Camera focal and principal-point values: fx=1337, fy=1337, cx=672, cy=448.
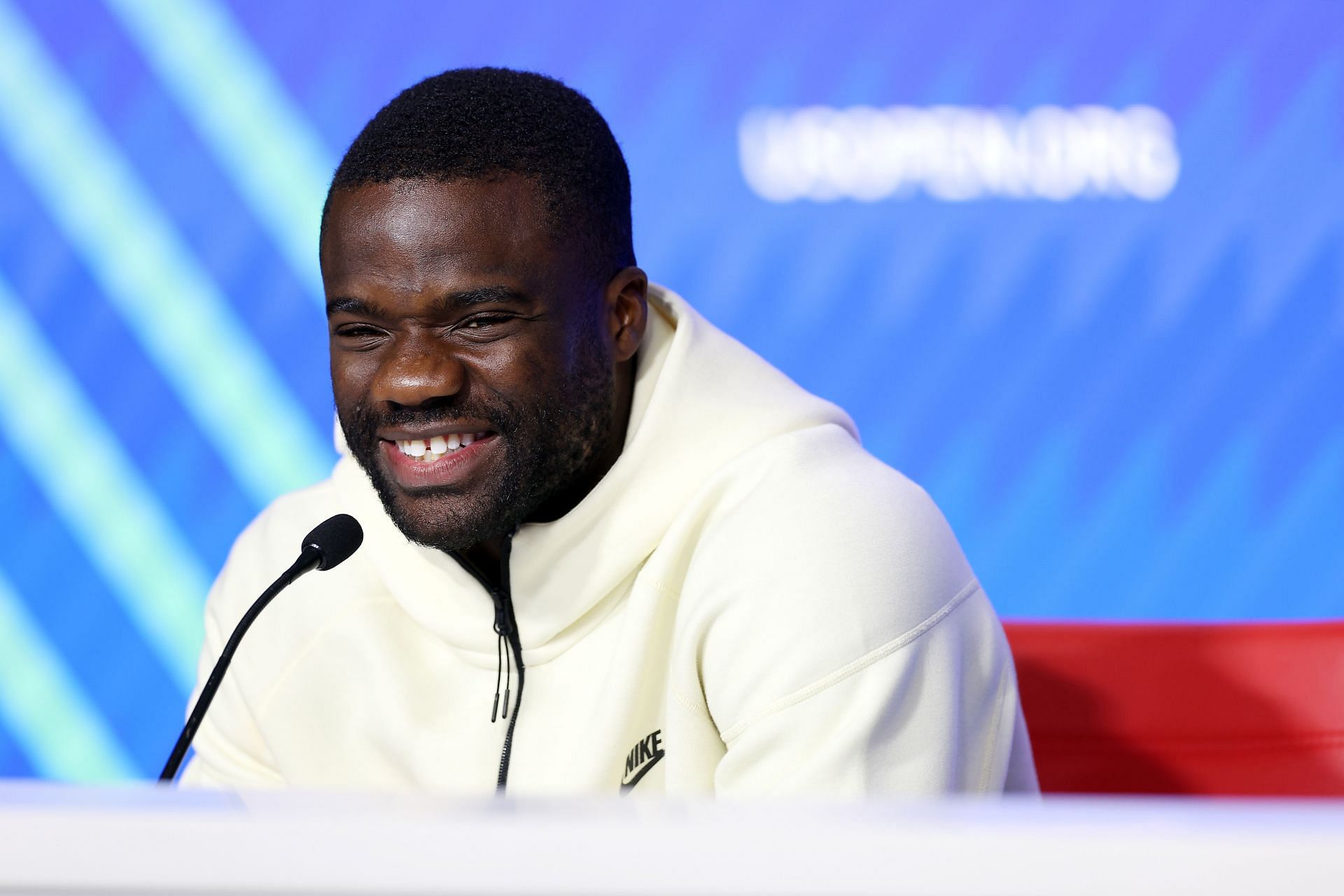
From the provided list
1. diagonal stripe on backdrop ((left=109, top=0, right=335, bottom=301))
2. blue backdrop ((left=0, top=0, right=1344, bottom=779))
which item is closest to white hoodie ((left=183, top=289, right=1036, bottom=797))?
blue backdrop ((left=0, top=0, right=1344, bottom=779))

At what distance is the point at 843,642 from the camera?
1043 mm

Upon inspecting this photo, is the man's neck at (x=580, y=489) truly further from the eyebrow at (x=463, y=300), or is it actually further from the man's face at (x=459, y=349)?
the eyebrow at (x=463, y=300)

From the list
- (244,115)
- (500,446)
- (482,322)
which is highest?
(244,115)

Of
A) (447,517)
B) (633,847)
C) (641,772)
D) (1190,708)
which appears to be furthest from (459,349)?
(633,847)

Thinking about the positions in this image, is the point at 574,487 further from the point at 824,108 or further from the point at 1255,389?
the point at 1255,389

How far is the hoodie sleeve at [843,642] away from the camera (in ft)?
3.39

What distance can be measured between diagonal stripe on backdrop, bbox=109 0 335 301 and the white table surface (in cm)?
236

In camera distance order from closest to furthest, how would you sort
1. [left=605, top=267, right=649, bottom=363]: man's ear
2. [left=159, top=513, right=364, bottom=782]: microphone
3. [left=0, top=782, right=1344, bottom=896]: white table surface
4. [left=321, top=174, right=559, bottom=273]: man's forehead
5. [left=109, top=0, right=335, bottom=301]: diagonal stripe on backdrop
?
[left=0, top=782, right=1344, bottom=896]: white table surface, [left=159, top=513, right=364, bottom=782]: microphone, [left=321, top=174, right=559, bottom=273]: man's forehead, [left=605, top=267, right=649, bottom=363]: man's ear, [left=109, top=0, right=335, bottom=301]: diagonal stripe on backdrop

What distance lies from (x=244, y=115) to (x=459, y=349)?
1641 millimetres

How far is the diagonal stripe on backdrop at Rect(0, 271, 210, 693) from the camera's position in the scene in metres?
2.64

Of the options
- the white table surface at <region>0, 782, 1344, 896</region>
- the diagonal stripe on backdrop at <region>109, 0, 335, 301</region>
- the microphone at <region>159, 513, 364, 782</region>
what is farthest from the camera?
the diagonal stripe on backdrop at <region>109, 0, 335, 301</region>

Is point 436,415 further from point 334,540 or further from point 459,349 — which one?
point 334,540

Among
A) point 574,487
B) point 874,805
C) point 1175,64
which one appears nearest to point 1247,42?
point 1175,64

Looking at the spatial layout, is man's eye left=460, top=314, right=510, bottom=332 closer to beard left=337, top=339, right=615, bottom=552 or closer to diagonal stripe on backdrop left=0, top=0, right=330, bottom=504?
beard left=337, top=339, right=615, bottom=552
